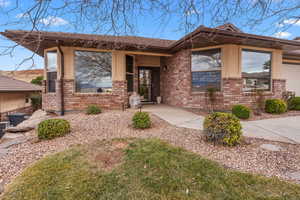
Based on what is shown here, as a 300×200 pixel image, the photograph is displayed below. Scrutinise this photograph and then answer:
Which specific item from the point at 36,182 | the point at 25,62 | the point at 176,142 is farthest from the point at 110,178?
the point at 25,62

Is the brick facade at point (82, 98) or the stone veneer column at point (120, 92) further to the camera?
the stone veneer column at point (120, 92)

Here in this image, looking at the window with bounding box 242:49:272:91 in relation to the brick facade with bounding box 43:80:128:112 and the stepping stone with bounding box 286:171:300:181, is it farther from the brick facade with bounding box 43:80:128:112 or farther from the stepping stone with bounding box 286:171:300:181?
the brick facade with bounding box 43:80:128:112

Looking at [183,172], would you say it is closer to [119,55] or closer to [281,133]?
[281,133]

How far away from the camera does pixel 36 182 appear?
2041 millimetres

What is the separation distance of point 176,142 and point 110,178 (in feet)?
5.84

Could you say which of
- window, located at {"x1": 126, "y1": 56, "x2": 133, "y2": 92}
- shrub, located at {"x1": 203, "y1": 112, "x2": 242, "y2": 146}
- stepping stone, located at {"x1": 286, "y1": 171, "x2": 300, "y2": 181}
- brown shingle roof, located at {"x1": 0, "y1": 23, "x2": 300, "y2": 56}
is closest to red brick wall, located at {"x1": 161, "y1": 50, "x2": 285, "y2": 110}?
brown shingle roof, located at {"x1": 0, "y1": 23, "x2": 300, "y2": 56}

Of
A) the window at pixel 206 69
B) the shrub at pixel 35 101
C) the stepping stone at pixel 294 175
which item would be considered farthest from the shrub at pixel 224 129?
the shrub at pixel 35 101

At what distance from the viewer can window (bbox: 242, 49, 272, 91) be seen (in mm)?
6750

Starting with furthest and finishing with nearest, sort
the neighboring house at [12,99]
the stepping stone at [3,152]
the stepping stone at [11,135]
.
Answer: the neighboring house at [12,99] → the stepping stone at [11,135] → the stepping stone at [3,152]

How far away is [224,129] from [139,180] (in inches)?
82.7

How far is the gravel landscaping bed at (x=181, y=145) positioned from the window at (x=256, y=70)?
422cm

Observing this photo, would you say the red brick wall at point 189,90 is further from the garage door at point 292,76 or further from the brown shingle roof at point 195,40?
the garage door at point 292,76

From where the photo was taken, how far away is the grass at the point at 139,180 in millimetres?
1828

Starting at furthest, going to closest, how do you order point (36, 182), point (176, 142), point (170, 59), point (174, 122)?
point (170, 59) → point (174, 122) → point (176, 142) → point (36, 182)
